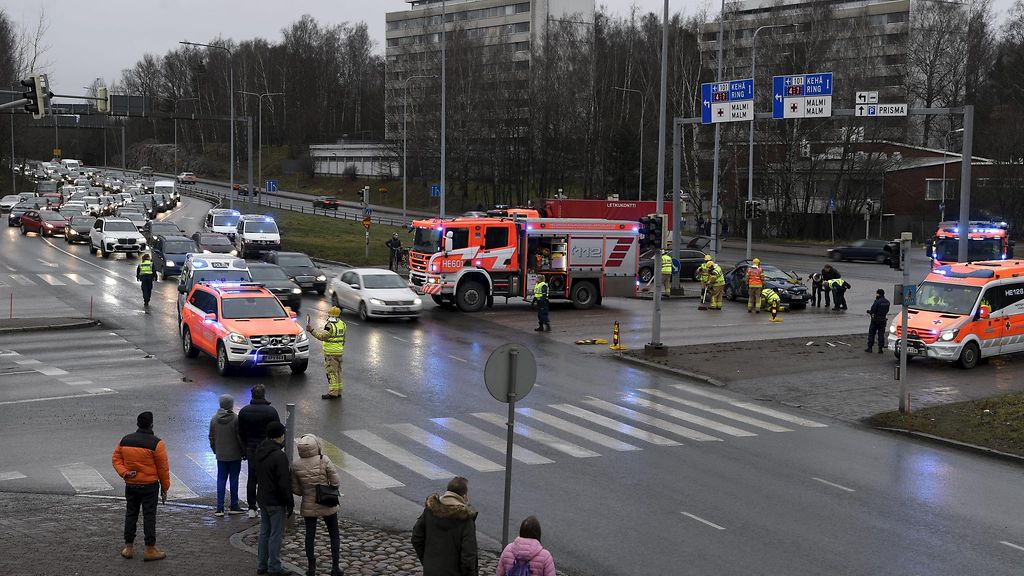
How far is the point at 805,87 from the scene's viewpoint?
3275 centimetres

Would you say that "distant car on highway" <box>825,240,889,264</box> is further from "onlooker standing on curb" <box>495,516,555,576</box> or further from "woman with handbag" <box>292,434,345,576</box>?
"onlooker standing on curb" <box>495,516,555,576</box>

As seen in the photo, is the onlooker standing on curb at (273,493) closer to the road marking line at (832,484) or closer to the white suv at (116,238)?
the road marking line at (832,484)

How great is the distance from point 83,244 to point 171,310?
86.6ft

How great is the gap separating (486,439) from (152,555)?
7.11 meters

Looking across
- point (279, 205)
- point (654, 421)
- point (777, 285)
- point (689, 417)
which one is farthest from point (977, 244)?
point (279, 205)

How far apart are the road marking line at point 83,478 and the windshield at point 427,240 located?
19.7m

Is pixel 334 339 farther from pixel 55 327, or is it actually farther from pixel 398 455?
pixel 55 327

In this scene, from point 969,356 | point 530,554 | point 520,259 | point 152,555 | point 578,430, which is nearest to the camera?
point 530,554

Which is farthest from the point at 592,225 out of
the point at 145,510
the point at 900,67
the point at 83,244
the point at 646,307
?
the point at 900,67

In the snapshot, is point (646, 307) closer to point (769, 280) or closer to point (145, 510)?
point (769, 280)

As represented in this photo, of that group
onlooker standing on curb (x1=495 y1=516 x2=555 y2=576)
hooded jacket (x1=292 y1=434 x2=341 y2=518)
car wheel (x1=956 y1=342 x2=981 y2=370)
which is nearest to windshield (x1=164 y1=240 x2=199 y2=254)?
car wheel (x1=956 y1=342 x2=981 y2=370)

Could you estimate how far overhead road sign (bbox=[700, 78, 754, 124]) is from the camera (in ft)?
110

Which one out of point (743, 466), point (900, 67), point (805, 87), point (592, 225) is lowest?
point (743, 466)

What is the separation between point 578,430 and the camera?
57.9 feet
